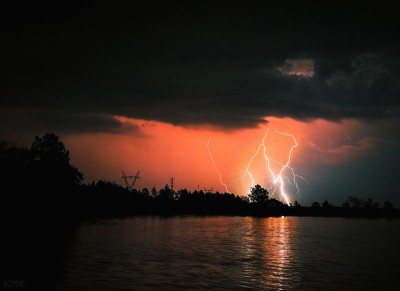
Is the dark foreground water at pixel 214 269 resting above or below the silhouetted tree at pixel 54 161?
below

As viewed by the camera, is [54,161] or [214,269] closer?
[214,269]

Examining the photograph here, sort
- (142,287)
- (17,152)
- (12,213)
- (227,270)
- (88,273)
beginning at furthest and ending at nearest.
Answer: (17,152) < (12,213) < (227,270) < (88,273) < (142,287)

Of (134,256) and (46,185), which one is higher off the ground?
(46,185)

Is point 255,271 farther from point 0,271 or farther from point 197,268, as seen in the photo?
point 0,271

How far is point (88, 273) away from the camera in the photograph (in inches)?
1564

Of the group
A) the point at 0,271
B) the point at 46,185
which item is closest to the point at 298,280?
the point at 0,271

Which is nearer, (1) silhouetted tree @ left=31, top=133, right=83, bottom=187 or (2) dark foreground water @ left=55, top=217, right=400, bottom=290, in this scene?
(2) dark foreground water @ left=55, top=217, right=400, bottom=290

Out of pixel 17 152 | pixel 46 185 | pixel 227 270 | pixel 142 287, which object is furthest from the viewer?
pixel 17 152

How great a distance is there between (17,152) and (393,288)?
12449cm

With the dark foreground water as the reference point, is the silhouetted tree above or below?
above

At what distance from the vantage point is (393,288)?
4062 centimetres

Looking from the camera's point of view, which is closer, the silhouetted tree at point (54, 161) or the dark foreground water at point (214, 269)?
the dark foreground water at point (214, 269)

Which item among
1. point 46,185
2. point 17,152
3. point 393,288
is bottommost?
point 393,288

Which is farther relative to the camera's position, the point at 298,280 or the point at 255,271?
the point at 255,271
